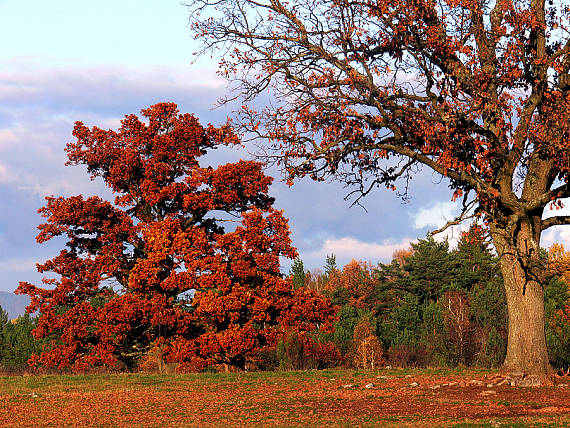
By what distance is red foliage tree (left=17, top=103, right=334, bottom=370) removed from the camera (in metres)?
25.3

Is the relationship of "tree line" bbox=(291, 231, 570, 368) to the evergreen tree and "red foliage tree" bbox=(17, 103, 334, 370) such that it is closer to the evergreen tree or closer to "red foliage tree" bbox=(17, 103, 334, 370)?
the evergreen tree

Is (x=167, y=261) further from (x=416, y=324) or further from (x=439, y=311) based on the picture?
(x=416, y=324)

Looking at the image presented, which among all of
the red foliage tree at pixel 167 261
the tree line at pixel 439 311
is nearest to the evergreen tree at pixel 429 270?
the tree line at pixel 439 311

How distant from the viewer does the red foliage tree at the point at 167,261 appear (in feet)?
83.1

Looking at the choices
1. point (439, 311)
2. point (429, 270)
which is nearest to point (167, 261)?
point (439, 311)

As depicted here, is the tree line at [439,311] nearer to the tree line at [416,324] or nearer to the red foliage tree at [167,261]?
the tree line at [416,324]

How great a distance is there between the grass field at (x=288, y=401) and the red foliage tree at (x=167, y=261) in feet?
11.8

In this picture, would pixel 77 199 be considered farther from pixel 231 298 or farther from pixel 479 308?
pixel 479 308

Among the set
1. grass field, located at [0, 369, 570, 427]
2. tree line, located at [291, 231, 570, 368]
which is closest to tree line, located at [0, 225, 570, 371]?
tree line, located at [291, 231, 570, 368]

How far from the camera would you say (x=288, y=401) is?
15.8 m

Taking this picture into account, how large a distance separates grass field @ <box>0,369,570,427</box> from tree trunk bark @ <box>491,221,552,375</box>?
0.86 meters

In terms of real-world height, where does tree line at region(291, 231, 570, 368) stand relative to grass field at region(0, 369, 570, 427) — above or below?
above

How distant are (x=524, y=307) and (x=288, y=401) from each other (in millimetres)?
7161

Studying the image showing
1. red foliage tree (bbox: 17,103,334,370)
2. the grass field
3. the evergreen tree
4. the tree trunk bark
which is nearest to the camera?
the grass field
